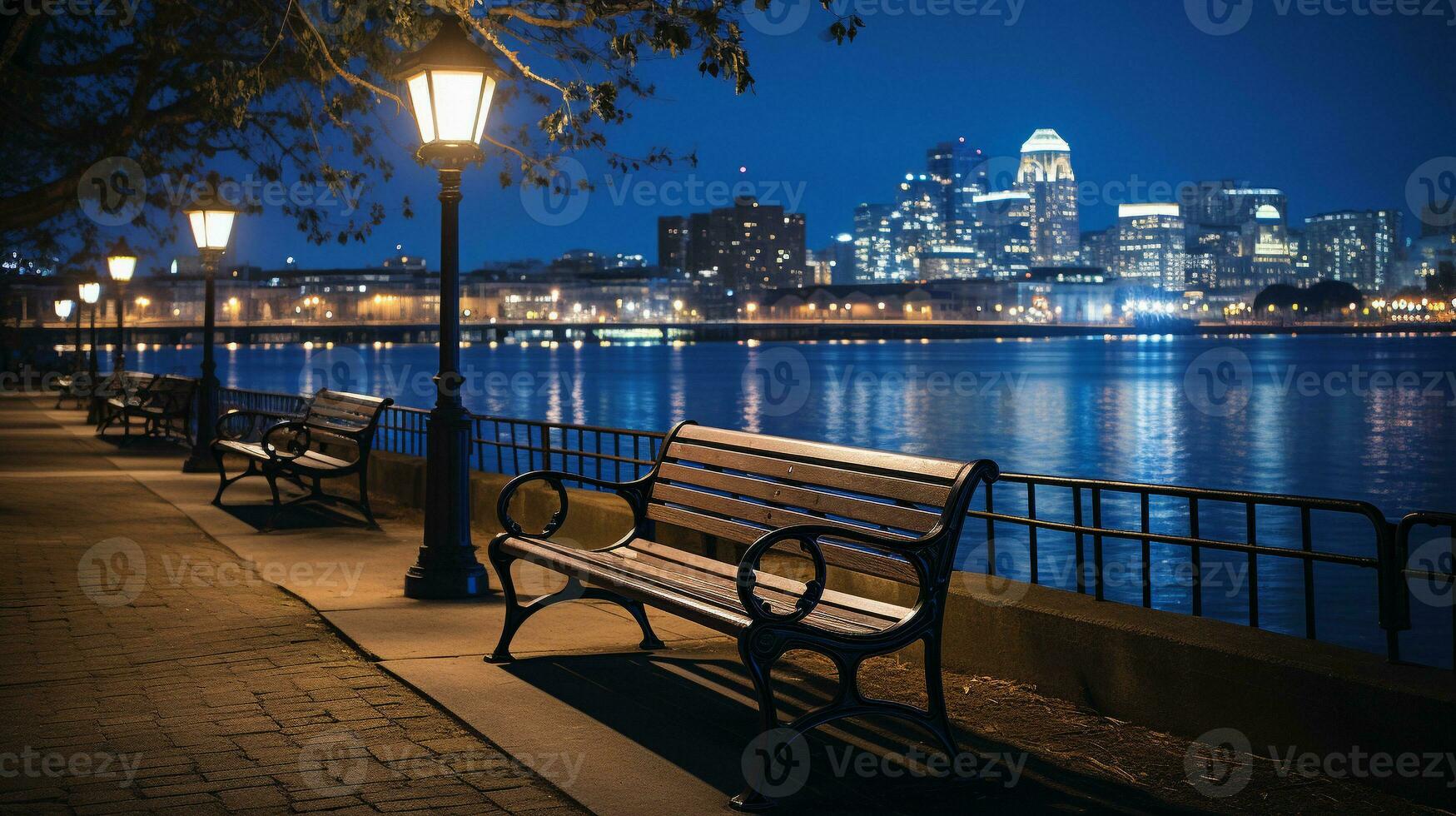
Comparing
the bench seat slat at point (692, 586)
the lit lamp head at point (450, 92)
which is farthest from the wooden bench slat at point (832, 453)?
the lit lamp head at point (450, 92)

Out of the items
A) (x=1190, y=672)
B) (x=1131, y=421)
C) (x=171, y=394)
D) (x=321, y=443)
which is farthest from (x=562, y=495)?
(x=1131, y=421)

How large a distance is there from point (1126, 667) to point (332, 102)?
9.08 m

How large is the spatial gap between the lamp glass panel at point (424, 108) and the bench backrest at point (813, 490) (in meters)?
2.51

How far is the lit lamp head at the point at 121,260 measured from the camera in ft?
81.4

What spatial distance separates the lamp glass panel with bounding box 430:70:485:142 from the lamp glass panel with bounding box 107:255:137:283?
18.8 metres

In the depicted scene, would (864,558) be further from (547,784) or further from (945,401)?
Result: (945,401)

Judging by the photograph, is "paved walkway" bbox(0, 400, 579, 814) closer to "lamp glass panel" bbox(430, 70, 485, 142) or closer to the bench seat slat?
the bench seat slat

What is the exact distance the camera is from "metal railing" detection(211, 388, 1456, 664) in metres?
5.36

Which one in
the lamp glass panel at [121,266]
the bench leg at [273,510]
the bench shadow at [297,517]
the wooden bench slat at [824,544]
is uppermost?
the lamp glass panel at [121,266]

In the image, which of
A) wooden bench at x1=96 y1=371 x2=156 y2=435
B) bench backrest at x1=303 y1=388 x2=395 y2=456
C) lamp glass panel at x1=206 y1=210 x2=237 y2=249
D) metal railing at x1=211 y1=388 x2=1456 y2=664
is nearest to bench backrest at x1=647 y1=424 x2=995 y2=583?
metal railing at x1=211 y1=388 x2=1456 y2=664

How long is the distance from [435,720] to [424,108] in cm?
408

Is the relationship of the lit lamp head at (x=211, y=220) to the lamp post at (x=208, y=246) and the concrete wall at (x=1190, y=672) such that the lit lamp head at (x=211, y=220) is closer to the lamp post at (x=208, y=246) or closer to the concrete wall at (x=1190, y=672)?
the lamp post at (x=208, y=246)

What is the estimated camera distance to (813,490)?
616 centimetres

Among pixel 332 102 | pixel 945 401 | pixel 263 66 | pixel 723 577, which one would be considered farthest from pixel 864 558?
pixel 945 401
